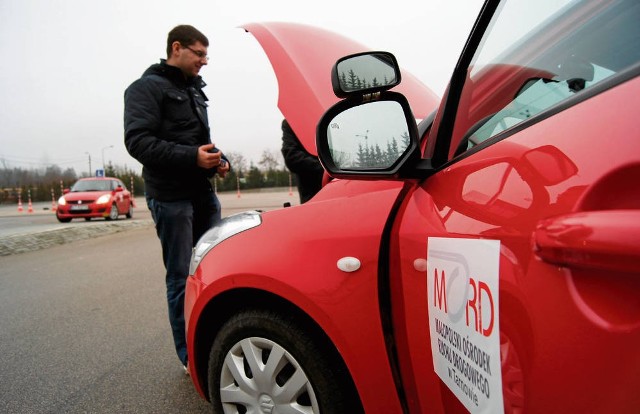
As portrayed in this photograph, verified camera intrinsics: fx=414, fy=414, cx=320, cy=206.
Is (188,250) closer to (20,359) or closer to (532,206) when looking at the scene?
(20,359)

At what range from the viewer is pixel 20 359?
8.97ft

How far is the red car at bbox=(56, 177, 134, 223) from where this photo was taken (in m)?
12.5

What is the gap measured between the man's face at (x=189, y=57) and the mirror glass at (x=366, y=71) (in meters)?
1.56

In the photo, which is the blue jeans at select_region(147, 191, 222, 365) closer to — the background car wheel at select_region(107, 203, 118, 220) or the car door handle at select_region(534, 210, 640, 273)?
the car door handle at select_region(534, 210, 640, 273)

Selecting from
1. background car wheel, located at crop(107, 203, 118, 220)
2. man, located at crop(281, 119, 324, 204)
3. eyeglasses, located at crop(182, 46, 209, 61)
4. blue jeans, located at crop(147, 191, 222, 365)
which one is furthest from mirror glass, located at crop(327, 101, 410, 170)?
background car wheel, located at crop(107, 203, 118, 220)

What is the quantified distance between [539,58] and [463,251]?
55 cm

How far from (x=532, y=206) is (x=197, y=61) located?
2329 mm

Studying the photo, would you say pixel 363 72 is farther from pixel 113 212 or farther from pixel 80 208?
pixel 113 212

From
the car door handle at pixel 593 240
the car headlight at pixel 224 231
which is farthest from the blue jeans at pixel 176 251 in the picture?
the car door handle at pixel 593 240

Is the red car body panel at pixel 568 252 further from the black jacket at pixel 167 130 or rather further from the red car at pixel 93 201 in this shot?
the red car at pixel 93 201

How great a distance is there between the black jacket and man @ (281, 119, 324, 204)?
2.50 feet

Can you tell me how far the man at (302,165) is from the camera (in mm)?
3193

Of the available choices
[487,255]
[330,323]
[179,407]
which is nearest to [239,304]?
[330,323]

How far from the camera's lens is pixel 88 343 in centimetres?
300
